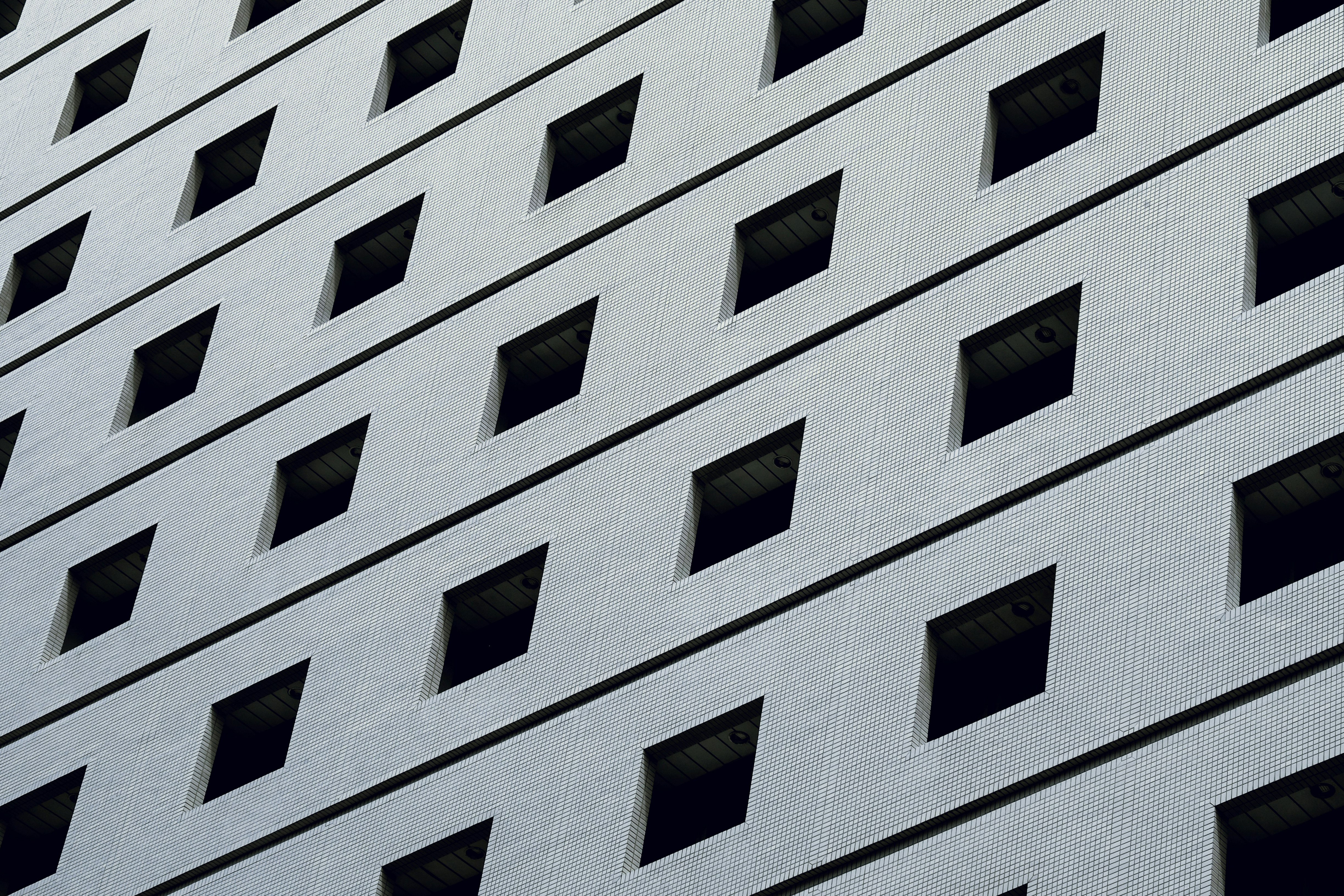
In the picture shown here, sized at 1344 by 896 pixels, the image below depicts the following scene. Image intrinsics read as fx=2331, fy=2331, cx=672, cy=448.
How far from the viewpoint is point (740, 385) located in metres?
24.4

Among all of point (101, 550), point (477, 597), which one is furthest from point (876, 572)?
point (101, 550)

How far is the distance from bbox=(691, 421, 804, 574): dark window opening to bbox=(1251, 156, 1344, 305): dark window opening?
4.84 m

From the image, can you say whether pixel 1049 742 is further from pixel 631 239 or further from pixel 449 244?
pixel 449 244

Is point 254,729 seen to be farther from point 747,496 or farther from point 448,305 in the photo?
point 747,496

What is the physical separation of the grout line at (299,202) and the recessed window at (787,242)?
14.0 feet

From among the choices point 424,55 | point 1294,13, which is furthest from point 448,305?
point 1294,13

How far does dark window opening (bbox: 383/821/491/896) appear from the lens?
22891mm

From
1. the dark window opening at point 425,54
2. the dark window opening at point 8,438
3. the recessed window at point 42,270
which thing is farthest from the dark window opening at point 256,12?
the dark window opening at point 8,438

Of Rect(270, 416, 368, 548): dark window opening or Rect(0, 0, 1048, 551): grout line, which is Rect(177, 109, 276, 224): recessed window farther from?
Rect(270, 416, 368, 548): dark window opening

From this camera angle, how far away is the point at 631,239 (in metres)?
26.7

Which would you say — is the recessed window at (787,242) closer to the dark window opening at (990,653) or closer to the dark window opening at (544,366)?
the dark window opening at (544,366)

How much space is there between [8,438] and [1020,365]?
600 inches

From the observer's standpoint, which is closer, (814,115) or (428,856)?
(428,856)

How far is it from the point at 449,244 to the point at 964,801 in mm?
11438
